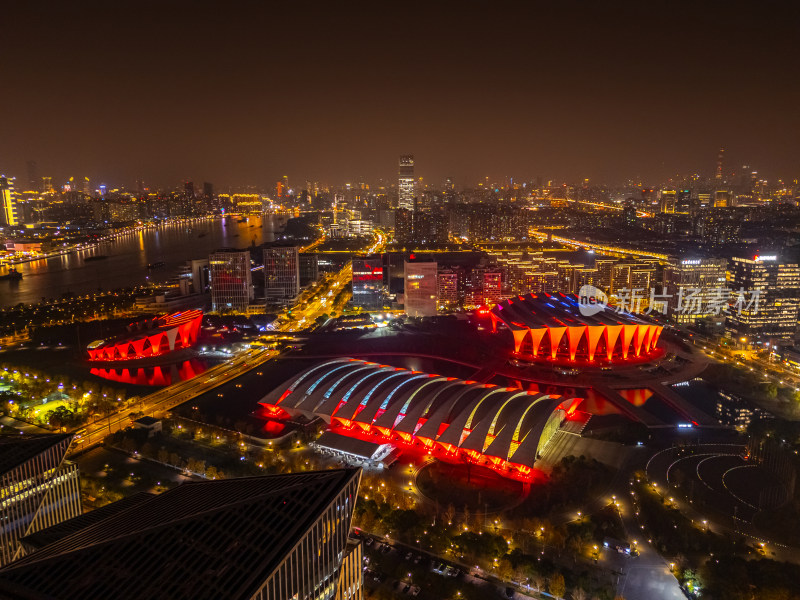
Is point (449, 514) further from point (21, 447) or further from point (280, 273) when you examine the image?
point (280, 273)

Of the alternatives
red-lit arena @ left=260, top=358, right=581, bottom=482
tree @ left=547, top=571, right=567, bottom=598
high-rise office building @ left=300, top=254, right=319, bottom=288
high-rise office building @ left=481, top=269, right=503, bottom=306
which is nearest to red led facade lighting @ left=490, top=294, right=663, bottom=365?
red-lit arena @ left=260, top=358, right=581, bottom=482

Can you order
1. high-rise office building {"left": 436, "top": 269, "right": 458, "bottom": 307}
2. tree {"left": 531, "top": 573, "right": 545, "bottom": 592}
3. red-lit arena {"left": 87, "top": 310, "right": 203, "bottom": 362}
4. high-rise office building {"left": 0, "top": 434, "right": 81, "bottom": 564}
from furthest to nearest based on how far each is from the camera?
high-rise office building {"left": 436, "top": 269, "right": 458, "bottom": 307} → red-lit arena {"left": 87, "top": 310, "right": 203, "bottom": 362} → tree {"left": 531, "top": 573, "right": 545, "bottom": 592} → high-rise office building {"left": 0, "top": 434, "right": 81, "bottom": 564}

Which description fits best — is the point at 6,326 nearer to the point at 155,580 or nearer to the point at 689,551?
the point at 155,580

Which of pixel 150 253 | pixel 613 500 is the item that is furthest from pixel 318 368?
pixel 150 253

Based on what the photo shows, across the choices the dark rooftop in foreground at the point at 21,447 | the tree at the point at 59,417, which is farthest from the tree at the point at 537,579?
the tree at the point at 59,417

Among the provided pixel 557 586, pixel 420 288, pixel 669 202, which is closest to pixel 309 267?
pixel 420 288

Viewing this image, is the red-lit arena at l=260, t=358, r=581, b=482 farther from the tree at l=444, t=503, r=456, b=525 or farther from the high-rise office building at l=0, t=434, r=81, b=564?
the high-rise office building at l=0, t=434, r=81, b=564

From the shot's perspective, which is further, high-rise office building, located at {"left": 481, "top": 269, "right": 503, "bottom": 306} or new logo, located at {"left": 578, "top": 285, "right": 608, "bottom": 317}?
high-rise office building, located at {"left": 481, "top": 269, "right": 503, "bottom": 306}

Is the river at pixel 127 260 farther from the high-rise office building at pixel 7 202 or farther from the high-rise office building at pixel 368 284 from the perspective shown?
the high-rise office building at pixel 368 284
